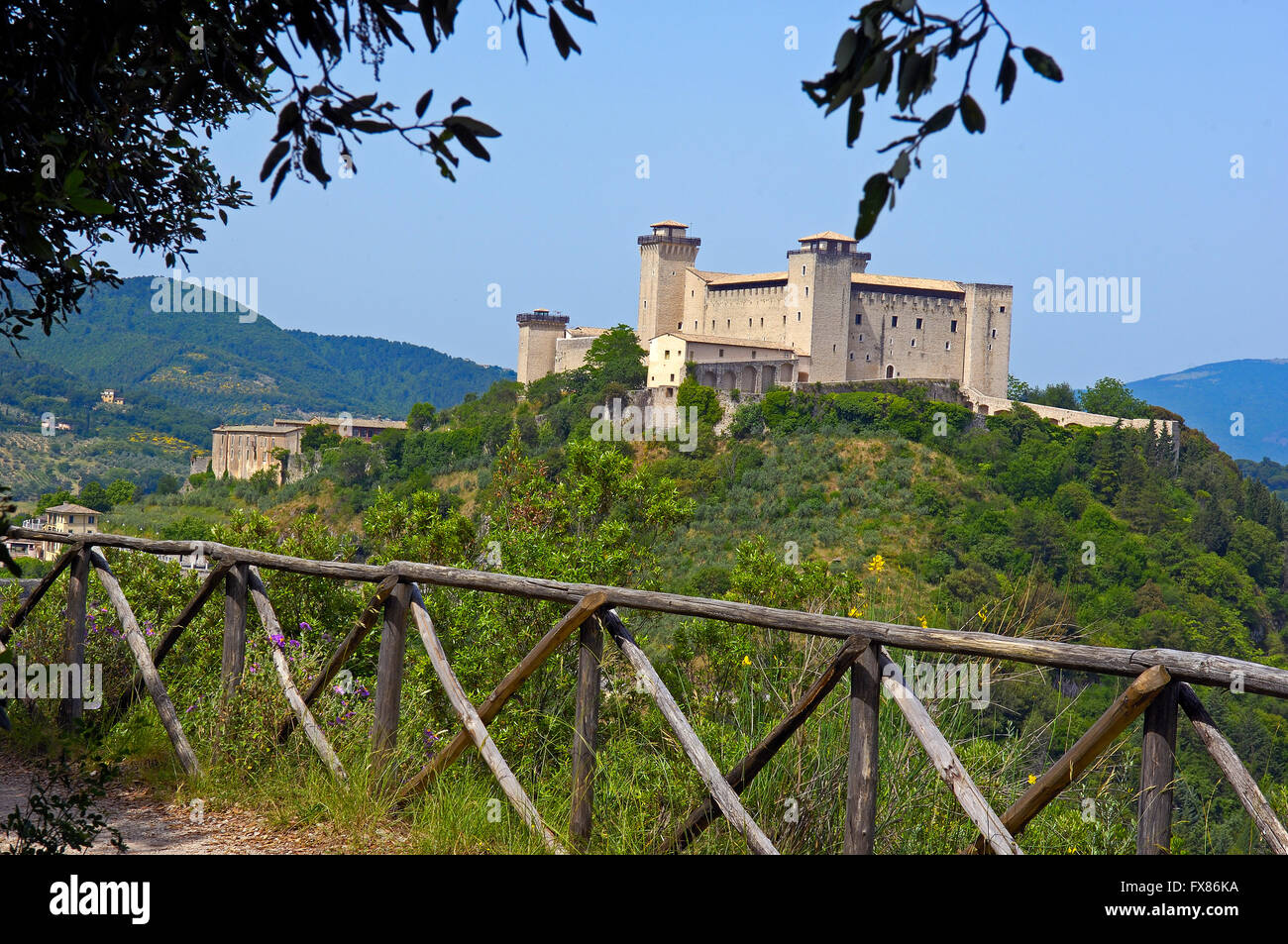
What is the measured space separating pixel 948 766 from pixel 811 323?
5439cm

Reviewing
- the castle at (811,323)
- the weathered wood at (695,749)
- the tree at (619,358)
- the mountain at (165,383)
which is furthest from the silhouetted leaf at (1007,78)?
the mountain at (165,383)

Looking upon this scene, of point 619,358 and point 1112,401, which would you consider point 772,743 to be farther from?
point 1112,401

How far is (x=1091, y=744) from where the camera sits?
2303 mm

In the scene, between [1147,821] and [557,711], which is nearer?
[1147,821]

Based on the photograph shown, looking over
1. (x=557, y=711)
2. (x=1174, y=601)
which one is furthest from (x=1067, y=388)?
(x=557, y=711)

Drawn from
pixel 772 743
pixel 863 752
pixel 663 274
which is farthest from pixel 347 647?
pixel 663 274

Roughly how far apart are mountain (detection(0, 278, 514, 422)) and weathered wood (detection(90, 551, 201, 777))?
101m

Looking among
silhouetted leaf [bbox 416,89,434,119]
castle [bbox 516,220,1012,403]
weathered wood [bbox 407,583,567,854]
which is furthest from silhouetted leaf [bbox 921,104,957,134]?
castle [bbox 516,220,1012,403]

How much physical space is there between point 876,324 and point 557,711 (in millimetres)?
55126

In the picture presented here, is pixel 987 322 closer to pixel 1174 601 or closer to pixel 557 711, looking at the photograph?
pixel 1174 601

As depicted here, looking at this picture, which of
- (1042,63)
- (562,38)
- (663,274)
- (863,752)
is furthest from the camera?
(663,274)

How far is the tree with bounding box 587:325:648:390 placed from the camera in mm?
57344

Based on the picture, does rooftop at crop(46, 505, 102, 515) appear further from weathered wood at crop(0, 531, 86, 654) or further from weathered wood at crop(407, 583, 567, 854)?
weathered wood at crop(407, 583, 567, 854)
